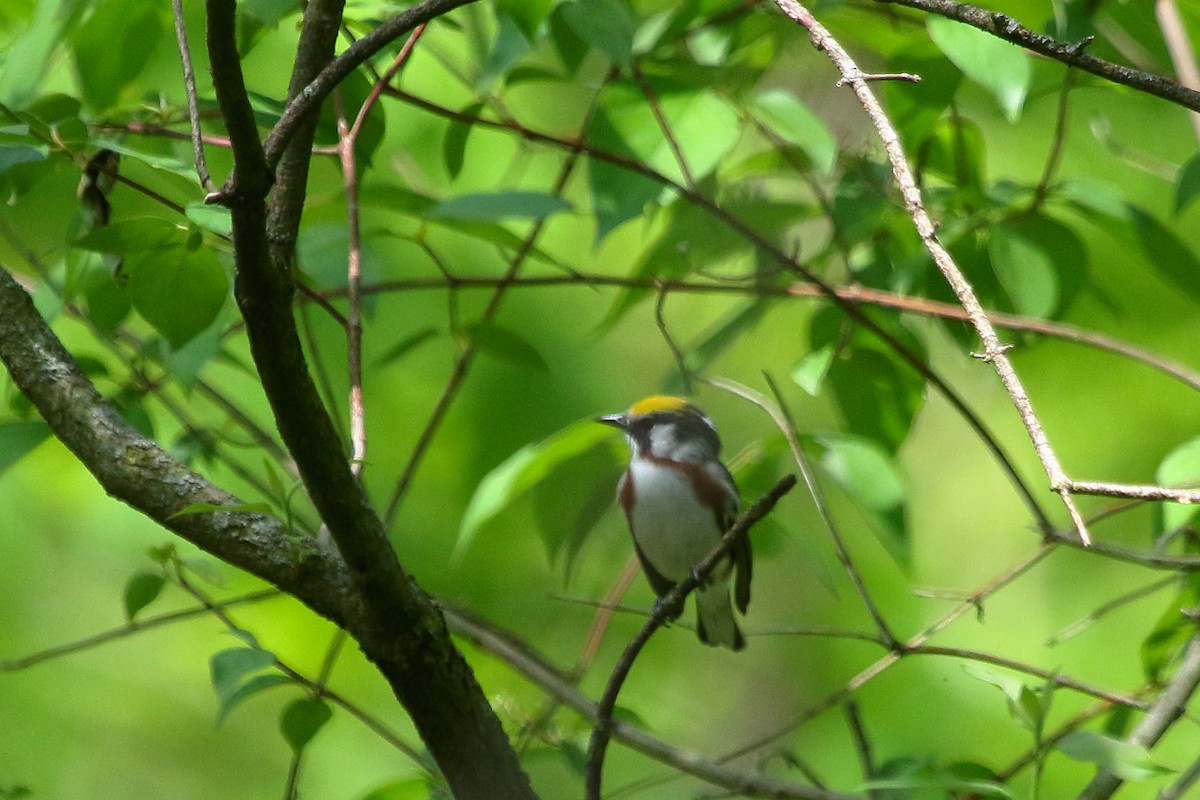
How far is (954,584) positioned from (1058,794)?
1584 millimetres

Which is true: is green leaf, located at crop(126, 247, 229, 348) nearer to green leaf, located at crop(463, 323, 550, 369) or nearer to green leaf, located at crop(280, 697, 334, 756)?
green leaf, located at crop(280, 697, 334, 756)

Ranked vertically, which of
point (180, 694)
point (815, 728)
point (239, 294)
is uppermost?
point (239, 294)

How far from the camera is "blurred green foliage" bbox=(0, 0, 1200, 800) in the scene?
1.84 meters

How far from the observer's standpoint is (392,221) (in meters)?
4.19

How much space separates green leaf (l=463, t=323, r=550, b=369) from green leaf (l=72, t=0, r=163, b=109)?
0.71m

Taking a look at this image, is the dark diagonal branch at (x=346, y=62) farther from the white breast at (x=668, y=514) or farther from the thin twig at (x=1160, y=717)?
the white breast at (x=668, y=514)

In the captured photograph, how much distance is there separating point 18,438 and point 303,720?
1.97 ft

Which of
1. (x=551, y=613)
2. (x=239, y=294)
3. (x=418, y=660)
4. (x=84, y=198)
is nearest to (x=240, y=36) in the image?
(x=84, y=198)

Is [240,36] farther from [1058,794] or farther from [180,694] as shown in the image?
[180,694]

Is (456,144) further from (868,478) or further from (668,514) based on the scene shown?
(668,514)

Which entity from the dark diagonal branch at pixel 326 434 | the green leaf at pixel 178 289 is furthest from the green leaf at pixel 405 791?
the green leaf at pixel 178 289

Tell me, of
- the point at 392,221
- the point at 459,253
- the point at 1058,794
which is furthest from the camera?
the point at 459,253

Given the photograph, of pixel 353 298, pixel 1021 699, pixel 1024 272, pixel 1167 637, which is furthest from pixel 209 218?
pixel 1167 637

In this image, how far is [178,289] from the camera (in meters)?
1.40
